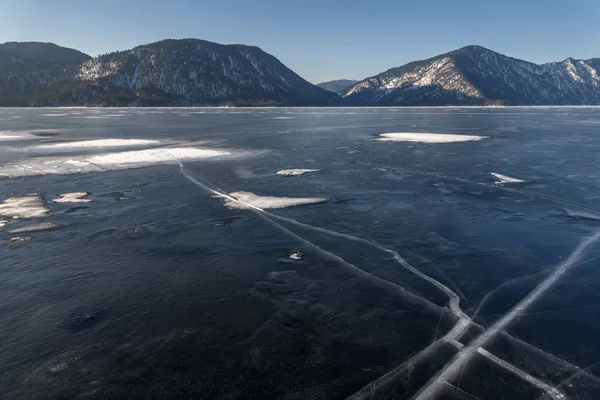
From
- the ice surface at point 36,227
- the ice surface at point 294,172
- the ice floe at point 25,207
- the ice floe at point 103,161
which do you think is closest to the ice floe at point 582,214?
the ice surface at point 294,172

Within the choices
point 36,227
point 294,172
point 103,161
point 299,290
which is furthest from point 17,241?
point 103,161

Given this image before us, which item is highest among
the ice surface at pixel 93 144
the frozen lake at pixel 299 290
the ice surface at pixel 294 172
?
the ice surface at pixel 93 144

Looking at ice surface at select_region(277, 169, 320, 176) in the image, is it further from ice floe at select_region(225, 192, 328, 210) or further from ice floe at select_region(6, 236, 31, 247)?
ice floe at select_region(6, 236, 31, 247)

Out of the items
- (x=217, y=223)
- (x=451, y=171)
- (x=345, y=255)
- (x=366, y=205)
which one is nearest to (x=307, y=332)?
(x=345, y=255)

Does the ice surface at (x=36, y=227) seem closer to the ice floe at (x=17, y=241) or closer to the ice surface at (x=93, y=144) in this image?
the ice floe at (x=17, y=241)

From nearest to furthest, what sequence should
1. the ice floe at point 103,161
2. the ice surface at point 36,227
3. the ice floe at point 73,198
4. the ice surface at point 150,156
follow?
the ice surface at point 36,227
the ice floe at point 73,198
the ice floe at point 103,161
the ice surface at point 150,156

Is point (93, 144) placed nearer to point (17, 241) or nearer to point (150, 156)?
point (150, 156)

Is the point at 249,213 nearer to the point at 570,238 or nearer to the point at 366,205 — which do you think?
the point at 366,205
